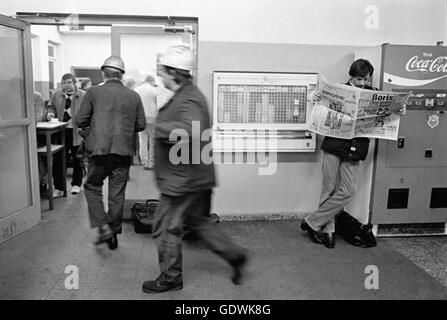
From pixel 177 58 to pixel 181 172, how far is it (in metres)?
0.64

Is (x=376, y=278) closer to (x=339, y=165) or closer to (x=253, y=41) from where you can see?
(x=339, y=165)

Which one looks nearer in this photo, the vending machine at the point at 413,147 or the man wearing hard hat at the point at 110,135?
the man wearing hard hat at the point at 110,135

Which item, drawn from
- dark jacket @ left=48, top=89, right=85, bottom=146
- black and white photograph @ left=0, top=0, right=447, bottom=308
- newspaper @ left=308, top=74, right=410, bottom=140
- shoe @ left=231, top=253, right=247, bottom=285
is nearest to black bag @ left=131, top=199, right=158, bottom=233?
black and white photograph @ left=0, top=0, right=447, bottom=308

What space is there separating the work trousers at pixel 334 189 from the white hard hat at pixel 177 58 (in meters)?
1.55

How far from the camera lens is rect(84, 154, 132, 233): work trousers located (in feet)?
10.0

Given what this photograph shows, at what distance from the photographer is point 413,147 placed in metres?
3.56

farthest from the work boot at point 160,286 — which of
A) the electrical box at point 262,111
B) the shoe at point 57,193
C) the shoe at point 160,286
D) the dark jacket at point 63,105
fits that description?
the dark jacket at point 63,105

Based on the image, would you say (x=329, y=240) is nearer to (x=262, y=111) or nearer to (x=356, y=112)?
(x=356, y=112)

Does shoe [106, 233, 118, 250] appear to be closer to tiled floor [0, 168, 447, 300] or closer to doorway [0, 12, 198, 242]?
tiled floor [0, 168, 447, 300]

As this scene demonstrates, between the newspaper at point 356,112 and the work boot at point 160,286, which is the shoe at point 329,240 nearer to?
the newspaper at point 356,112

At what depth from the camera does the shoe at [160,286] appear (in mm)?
2547
